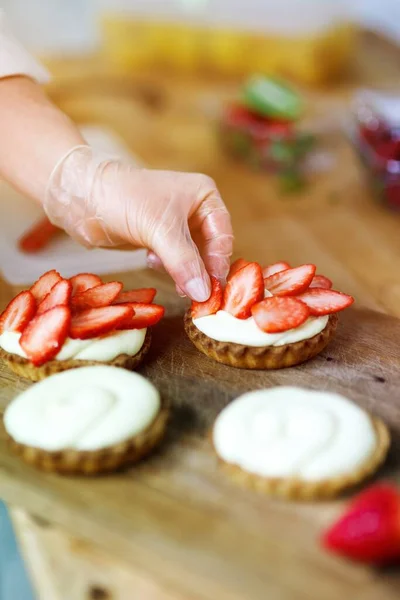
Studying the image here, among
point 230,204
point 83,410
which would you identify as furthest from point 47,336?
point 230,204

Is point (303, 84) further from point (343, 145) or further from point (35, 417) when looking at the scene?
point (35, 417)

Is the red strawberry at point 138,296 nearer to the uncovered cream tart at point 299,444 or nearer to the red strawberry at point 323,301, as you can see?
the red strawberry at point 323,301

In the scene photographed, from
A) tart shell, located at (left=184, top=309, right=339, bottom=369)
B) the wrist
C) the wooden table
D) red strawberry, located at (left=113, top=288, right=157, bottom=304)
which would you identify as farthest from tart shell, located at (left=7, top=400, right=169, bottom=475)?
the wrist

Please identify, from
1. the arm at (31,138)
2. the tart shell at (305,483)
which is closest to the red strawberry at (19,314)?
the arm at (31,138)

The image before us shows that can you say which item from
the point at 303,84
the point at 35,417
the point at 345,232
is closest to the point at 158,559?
the point at 35,417

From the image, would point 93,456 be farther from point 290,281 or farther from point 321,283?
point 321,283

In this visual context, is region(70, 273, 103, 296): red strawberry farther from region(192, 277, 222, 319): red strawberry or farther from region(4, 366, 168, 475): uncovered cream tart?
region(4, 366, 168, 475): uncovered cream tart
